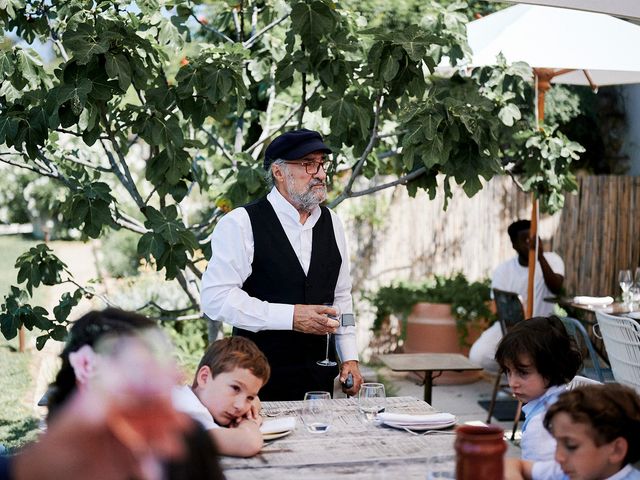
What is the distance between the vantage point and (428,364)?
518 centimetres

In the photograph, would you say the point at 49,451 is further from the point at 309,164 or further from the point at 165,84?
the point at 165,84

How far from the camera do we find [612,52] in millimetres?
5246

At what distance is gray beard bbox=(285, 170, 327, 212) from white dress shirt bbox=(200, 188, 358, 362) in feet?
0.18

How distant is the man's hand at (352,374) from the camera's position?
3.44 meters

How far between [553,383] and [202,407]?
1.09 metres

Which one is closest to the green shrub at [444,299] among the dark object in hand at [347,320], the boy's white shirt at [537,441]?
the dark object in hand at [347,320]

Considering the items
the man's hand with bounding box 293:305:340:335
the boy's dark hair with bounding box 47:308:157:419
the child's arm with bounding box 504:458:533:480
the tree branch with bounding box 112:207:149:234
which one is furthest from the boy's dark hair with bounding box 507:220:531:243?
the boy's dark hair with bounding box 47:308:157:419

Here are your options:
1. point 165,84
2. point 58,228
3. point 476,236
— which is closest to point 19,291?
point 165,84

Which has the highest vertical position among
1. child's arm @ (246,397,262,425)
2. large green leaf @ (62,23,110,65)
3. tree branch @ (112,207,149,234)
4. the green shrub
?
large green leaf @ (62,23,110,65)

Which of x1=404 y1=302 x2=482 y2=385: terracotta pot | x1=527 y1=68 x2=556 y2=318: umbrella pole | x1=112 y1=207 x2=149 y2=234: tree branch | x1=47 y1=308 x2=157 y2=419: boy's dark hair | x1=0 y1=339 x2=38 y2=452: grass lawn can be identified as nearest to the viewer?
x1=47 y1=308 x2=157 y2=419: boy's dark hair

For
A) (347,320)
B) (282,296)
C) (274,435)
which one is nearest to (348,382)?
(347,320)

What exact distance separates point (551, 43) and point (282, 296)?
2.78m

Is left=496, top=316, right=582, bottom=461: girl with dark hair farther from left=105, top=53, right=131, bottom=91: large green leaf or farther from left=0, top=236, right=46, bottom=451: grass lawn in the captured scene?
left=0, top=236, right=46, bottom=451: grass lawn

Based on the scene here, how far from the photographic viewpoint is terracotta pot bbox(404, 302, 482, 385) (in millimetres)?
7496
